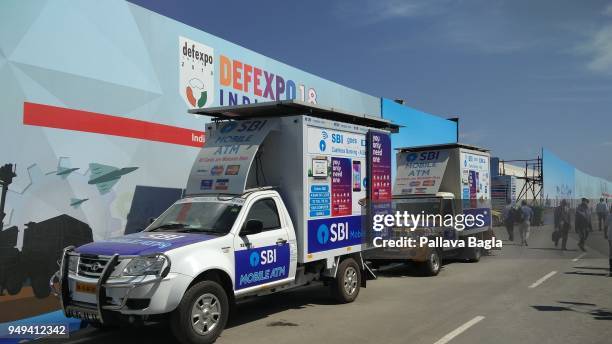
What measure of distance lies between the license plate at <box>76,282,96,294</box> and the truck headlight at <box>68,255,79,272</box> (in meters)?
0.28

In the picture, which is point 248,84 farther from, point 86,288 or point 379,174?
point 86,288

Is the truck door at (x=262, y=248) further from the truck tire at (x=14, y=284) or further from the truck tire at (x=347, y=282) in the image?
the truck tire at (x=14, y=284)

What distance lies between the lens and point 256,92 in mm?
13750

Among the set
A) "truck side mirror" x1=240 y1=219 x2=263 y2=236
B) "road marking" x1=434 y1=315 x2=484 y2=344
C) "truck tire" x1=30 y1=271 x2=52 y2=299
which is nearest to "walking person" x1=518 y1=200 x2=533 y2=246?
"road marking" x1=434 y1=315 x2=484 y2=344

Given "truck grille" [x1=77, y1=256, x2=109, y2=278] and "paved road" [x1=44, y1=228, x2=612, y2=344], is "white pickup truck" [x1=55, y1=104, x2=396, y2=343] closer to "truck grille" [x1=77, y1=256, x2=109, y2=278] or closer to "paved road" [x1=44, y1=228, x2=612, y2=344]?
"truck grille" [x1=77, y1=256, x2=109, y2=278]

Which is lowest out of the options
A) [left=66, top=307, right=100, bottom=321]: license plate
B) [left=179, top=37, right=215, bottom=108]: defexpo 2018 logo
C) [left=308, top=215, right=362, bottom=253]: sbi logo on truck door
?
[left=66, top=307, right=100, bottom=321]: license plate

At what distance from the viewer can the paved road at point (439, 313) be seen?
23.0 feet

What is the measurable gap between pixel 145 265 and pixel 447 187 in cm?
1163

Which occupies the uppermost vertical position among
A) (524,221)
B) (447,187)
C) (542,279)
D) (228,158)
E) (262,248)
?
(228,158)

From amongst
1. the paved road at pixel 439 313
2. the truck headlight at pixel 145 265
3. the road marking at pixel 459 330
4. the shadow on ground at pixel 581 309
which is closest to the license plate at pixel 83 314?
the truck headlight at pixel 145 265

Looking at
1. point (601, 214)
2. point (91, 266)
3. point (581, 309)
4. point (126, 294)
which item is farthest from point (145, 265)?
point (601, 214)

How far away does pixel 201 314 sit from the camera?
21.5 ft

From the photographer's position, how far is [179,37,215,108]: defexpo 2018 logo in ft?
37.3

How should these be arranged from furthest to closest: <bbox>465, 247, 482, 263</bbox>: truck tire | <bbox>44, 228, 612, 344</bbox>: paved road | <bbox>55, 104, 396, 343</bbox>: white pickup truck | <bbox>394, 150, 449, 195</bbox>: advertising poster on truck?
<bbox>465, 247, 482, 263</bbox>: truck tire
<bbox>394, 150, 449, 195</bbox>: advertising poster on truck
<bbox>44, 228, 612, 344</bbox>: paved road
<bbox>55, 104, 396, 343</bbox>: white pickup truck
